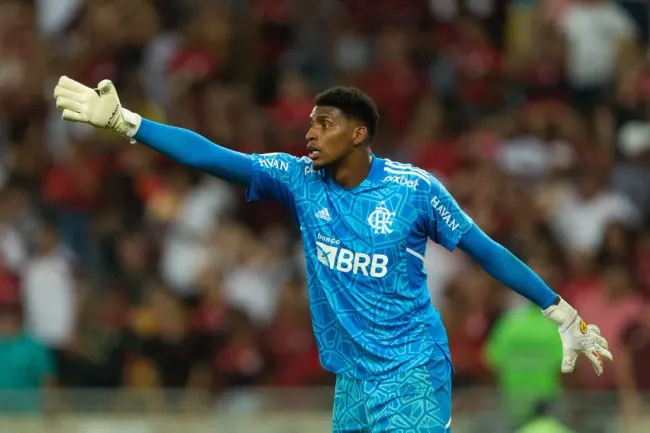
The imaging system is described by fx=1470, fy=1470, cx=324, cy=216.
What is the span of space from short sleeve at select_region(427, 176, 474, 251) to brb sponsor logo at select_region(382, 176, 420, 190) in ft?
0.24

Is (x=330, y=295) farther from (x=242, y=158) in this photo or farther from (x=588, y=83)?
(x=588, y=83)

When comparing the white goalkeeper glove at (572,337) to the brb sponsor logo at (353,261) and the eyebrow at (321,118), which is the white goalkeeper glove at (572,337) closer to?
the brb sponsor logo at (353,261)

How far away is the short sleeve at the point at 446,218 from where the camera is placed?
6406 mm

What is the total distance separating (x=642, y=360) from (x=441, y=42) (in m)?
4.27

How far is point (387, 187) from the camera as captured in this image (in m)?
6.45

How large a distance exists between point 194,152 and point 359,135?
734 millimetres

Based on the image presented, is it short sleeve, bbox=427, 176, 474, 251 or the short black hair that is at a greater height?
the short black hair

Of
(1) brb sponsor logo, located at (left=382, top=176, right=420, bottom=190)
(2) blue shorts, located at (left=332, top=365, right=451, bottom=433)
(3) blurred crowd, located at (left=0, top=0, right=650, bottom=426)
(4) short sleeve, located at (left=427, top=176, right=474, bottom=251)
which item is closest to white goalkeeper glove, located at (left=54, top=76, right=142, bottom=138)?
(1) brb sponsor logo, located at (left=382, top=176, right=420, bottom=190)

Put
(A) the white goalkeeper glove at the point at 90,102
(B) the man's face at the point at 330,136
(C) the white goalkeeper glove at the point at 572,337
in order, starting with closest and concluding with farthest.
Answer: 1. (A) the white goalkeeper glove at the point at 90,102
2. (B) the man's face at the point at 330,136
3. (C) the white goalkeeper glove at the point at 572,337

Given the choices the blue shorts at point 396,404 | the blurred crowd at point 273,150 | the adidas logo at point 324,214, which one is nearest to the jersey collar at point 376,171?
the adidas logo at point 324,214

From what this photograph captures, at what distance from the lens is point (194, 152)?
20.9 ft

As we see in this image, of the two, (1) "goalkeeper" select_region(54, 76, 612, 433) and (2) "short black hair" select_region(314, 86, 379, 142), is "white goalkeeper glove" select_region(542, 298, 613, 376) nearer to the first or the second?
(1) "goalkeeper" select_region(54, 76, 612, 433)

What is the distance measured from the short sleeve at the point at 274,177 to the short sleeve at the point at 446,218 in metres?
0.60

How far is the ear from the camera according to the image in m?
6.48
